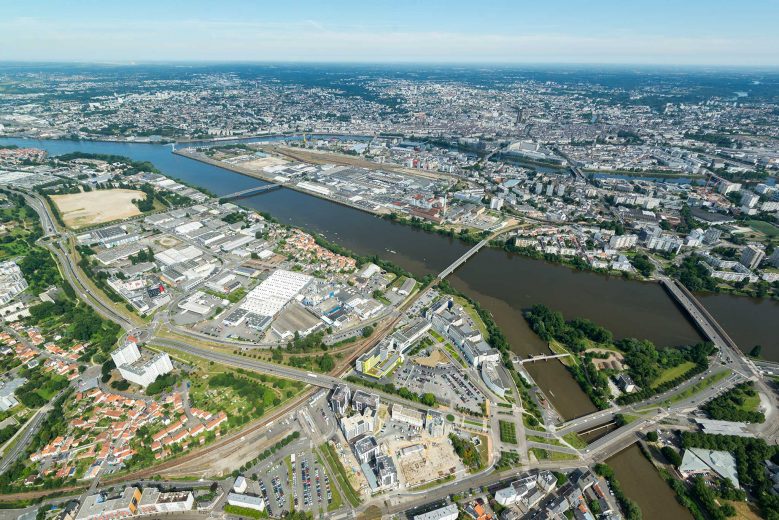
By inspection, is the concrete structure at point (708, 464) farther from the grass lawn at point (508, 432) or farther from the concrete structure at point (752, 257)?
the concrete structure at point (752, 257)

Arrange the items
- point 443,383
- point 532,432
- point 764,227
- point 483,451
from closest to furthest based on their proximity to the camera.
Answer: point 483,451
point 532,432
point 443,383
point 764,227

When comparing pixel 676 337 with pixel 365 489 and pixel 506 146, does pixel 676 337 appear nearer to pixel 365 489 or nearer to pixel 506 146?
pixel 365 489

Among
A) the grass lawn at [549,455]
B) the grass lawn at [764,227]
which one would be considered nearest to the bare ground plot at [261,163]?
the grass lawn at [549,455]

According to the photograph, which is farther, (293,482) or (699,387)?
(699,387)

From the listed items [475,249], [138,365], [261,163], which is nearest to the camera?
[138,365]

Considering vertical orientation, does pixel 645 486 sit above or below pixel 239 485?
below

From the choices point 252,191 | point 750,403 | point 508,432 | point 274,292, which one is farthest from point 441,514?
point 252,191

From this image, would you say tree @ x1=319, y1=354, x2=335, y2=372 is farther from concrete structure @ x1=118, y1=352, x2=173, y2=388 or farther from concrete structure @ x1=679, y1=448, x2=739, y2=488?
concrete structure @ x1=679, y1=448, x2=739, y2=488

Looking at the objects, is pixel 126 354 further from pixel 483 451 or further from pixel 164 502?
pixel 483 451
